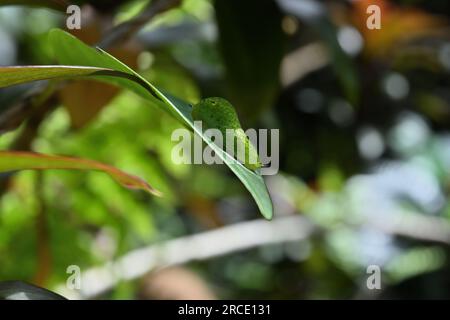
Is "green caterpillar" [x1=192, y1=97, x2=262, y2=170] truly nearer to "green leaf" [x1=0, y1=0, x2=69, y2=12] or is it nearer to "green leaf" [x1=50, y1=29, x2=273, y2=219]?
"green leaf" [x1=50, y1=29, x2=273, y2=219]

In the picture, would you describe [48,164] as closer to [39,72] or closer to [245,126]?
[39,72]

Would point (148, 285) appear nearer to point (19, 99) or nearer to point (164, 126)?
point (164, 126)

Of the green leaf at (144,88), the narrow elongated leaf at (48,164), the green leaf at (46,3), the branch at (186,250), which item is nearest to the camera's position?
the green leaf at (144,88)

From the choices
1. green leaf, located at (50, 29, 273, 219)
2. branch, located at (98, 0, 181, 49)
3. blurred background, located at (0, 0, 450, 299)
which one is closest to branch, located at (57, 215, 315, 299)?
blurred background, located at (0, 0, 450, 299)

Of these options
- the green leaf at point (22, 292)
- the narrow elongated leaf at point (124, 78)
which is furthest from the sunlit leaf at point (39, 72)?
the green leaf at point (22, 292)

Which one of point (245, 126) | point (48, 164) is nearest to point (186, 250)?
point (245, 126)

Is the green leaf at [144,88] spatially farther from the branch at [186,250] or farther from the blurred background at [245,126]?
the branch at [186,250]
